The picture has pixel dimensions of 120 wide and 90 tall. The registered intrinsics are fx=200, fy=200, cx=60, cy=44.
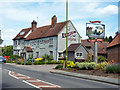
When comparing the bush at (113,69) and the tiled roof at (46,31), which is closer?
the bush at (113,69)

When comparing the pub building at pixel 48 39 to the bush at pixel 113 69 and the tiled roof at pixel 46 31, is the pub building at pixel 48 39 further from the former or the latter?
the bush at pixel 113 69

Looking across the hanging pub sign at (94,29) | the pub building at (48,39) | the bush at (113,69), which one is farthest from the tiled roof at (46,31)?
the bush at (113,69)

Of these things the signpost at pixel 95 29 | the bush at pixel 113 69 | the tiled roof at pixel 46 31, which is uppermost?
the tiled roof at pixel 46 31

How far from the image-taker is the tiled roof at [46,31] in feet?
153

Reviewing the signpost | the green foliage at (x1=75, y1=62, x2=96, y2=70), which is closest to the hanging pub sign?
the signpost

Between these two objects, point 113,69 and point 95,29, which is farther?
point 95,29

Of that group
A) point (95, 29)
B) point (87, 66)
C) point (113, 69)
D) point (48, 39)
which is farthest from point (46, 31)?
point (113, 69)

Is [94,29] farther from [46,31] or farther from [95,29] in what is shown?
[46,31]

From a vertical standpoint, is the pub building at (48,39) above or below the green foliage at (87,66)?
above

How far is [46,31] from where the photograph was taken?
50469mm

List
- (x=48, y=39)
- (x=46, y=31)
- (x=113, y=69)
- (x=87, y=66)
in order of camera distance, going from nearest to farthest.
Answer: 1. (x=113, y=69)
2. (x=87, y=66)
3. (x=48, y=39)
4. (x=46, y=31)

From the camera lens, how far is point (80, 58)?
43.1 meters

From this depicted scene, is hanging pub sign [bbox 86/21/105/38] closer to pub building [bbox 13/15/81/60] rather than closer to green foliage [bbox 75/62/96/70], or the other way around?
green foliage [bbox 75/62/96/70]

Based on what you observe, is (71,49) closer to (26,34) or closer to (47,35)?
(47,35)
